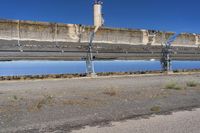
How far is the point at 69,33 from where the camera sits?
83.3ft

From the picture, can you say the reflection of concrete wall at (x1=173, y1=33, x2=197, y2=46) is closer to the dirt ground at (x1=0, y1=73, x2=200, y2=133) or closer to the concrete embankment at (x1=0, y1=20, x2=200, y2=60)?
the concrete embankment at (x1=0, y1=20, x2=200, y2=60)

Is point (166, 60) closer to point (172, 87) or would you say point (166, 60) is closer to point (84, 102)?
point (172, 87)

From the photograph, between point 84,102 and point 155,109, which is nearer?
point 155,109

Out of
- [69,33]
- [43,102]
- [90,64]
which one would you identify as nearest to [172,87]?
[43,102]

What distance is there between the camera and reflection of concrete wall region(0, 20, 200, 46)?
22.7m

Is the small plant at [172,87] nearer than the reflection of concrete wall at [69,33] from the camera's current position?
Yes

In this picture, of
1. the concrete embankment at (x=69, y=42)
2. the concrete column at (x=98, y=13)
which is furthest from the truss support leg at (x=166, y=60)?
the concrete column at (x=98, y=13)

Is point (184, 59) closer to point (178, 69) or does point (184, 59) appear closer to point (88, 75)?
point (178, 69)

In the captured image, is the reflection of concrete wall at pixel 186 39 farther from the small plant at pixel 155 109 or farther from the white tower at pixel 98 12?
the small plant at pixel 155 109

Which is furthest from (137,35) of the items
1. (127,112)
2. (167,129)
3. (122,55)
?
(167,129)

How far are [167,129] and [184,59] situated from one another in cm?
2769

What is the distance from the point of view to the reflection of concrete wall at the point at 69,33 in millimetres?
22719

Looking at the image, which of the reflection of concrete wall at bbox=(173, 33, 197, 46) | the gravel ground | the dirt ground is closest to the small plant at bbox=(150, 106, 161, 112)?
the dirt ground

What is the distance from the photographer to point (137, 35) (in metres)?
29.9
